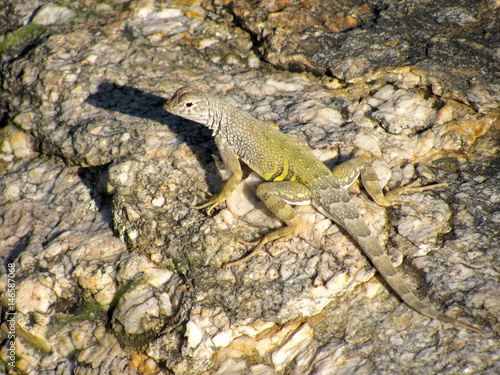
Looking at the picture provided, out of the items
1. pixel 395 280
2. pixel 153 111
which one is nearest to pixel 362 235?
pixel 395 280

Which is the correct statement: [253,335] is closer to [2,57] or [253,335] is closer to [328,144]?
[328,144]

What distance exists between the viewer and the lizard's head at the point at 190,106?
4.21 metres

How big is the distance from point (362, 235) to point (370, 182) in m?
0.64

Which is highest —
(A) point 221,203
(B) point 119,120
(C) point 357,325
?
(B) point 119,120

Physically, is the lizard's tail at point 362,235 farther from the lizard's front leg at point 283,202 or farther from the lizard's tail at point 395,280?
the lizard's front leg at point 283,202

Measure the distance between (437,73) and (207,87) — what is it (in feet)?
8.95

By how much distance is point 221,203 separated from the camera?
160 inches

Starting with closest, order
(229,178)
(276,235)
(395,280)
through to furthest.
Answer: (395,280) < (276,235) < (229,178)

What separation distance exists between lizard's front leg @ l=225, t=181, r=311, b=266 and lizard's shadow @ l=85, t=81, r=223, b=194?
2.21ft

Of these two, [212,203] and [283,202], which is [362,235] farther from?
[212,203]

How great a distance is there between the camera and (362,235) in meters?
3.50

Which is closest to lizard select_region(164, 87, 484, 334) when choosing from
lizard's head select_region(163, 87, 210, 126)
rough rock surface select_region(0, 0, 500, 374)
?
lizard's head select_region(163, 87, 210, 126)

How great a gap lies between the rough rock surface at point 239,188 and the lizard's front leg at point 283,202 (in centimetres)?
12

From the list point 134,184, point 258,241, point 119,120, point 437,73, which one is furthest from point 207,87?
point 437,73
